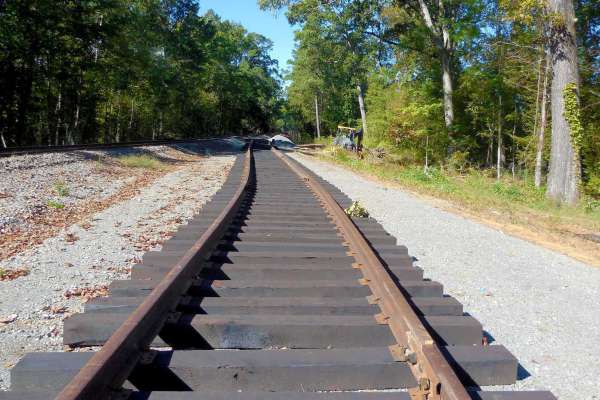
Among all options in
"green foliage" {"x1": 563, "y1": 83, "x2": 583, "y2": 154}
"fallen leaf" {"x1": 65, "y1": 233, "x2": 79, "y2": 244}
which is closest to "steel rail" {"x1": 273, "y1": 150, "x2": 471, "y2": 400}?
"fallen leaf" {"x1": 65, "y1": 233, "x2": 79, "y2": 244}

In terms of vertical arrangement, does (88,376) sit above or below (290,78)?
below

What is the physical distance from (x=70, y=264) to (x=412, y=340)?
13.0ft

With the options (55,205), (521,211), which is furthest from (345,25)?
(55,205)

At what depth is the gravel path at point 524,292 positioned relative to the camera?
2.97 m

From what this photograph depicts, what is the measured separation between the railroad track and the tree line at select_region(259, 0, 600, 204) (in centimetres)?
1269

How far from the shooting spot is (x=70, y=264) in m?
4.91

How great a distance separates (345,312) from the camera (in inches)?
114

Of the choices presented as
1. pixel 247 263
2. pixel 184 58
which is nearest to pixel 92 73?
pixel 184 58

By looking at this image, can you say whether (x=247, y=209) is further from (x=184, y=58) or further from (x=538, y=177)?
(x=184, y=58)

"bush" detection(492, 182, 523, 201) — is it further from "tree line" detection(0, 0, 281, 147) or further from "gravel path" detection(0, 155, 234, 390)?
"tree line" detection(0, 0, 281, 147)

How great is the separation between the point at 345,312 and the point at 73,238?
4.61 metres

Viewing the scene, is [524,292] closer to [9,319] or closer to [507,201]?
[9,319]

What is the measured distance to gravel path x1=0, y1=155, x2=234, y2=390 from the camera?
10.5 ft

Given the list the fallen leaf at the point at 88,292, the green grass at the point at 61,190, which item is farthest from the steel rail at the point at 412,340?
the green grass at the point at 61,190
